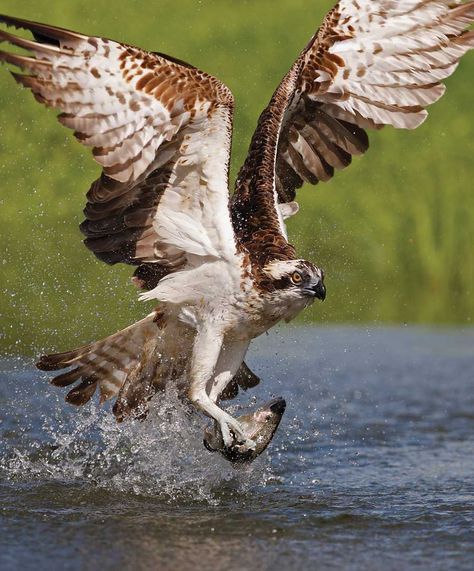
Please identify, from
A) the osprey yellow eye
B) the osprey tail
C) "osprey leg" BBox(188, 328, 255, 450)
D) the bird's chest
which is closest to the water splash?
the osprey tail

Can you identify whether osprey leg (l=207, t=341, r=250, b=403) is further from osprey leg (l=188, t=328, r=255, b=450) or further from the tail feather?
the tail feather

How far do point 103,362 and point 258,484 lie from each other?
1021 millimetres

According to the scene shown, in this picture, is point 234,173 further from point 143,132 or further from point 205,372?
point 143,132

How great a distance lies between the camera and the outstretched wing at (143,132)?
588cm

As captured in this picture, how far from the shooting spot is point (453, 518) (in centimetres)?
601

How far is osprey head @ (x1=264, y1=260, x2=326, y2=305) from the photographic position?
627cm

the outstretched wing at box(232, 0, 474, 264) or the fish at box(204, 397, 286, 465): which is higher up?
the outstretched wing at box(232, 0, 474, 264)

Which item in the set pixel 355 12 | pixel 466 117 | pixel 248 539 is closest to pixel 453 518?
pixel 248 539

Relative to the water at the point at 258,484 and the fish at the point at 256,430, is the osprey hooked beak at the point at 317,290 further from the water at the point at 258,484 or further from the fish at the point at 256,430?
the water at the point at 258,484

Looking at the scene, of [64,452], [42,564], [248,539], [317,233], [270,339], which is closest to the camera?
[42,564]

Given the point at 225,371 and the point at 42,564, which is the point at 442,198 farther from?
the point at 42,564

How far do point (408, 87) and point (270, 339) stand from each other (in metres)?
4.44

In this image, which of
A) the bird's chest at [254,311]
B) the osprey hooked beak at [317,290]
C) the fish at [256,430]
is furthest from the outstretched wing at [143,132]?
the fish at [256,430]

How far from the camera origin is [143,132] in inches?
238
